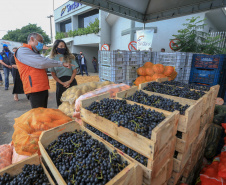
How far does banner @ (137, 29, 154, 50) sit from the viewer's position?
5258 mm

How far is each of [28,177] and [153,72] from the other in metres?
4.17

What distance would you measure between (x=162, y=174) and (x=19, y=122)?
1.84 meters

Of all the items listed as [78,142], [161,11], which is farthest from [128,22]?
[78,142]

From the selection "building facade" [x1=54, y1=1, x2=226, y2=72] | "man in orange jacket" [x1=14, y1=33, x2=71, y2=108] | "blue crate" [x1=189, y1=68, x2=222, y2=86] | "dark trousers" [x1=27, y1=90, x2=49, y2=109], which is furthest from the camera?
"building facade" [x1=54, y1=1, x2=226, y2=72]

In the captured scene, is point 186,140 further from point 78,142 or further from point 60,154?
point 60,154

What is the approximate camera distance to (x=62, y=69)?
325cm

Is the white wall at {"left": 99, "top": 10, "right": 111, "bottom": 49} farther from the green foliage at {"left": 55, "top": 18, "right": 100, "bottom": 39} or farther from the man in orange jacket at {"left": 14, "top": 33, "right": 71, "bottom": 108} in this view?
the man in orange jacket at {"left": 14, "top": 33, "right": 71, "bottom": 108}

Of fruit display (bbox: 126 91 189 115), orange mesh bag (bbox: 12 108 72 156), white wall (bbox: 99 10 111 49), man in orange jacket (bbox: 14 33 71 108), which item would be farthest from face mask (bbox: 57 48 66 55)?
white wall (bbox: 99 10 111 49)

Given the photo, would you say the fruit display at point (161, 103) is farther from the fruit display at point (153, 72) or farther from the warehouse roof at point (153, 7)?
the warehouse roof at point (153, 7)

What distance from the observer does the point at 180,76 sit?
5086 millimetres

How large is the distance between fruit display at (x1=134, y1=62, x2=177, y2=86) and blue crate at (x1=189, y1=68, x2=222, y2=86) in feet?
2.73

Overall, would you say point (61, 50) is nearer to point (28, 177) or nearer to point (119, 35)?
point (28, 177)

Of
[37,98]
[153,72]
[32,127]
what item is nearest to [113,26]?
[153,72]

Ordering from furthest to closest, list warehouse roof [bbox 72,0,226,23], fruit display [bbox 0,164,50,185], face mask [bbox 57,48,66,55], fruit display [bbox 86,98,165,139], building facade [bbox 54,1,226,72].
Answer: building facade [bbox 54,1,226,72] → warehouse roof [bbox 72,0,226,23] → face mask [bbox 57,48,66,55] → fruit display [bbox 86,98,165,139] → fruit display [bbox 0,164,50,185]
